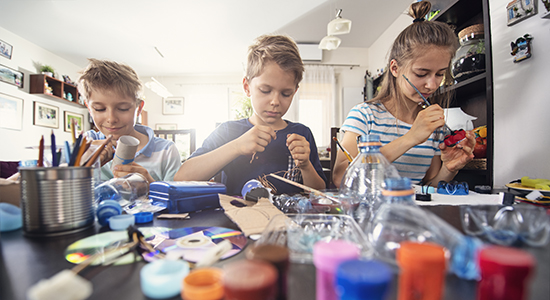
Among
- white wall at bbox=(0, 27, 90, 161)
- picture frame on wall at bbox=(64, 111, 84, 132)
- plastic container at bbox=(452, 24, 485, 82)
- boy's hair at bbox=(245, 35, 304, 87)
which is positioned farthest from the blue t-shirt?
picture frame on wall at bbox=(64, 111, 84, 132)

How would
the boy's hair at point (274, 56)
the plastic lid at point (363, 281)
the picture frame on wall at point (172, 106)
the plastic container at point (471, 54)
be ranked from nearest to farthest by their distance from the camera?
the plastic lid at point (363, 281)
the boy's hair at point (274, 56)
the plastic container at point (471, 54)
the picture frame on wall at point (172, 106)

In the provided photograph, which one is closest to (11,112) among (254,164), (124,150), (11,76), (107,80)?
(11,76)

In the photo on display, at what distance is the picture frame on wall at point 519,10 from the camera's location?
1113 mm

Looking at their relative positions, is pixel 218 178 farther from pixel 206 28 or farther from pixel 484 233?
pixel 206 28

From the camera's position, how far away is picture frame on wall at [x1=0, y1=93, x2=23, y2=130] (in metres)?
2.99

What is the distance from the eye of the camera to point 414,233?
247 millimetres

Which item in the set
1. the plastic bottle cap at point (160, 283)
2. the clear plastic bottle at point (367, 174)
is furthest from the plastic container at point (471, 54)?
the plastic bottle cap at point (160, 283)

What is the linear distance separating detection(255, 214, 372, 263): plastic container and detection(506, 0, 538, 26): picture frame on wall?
1.46m

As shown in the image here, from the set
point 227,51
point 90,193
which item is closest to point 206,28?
point 227,51

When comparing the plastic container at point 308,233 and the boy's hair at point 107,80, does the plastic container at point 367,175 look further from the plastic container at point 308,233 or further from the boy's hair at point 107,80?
the boy's hair at point 107,80

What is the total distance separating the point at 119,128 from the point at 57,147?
62cm

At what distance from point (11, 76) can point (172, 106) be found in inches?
91.9

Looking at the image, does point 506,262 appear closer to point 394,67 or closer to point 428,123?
point 428,123

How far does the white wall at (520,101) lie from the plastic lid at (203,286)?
1.47 m
